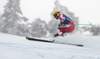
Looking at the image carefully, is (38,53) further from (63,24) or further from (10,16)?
(10,16)

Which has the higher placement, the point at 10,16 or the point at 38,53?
the point at 10,16

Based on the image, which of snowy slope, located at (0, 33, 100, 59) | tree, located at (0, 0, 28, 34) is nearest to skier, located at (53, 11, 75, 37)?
snowy slope, located at (0, 33, 100, 59)

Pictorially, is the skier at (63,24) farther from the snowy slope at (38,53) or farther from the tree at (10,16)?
the tree at (10,16)

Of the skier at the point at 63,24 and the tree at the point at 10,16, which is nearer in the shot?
the skier at the point at 63,24

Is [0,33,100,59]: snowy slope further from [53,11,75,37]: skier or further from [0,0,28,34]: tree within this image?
[0,0,28,34]: tree

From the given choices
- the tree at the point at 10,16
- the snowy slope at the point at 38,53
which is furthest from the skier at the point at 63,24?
the tree at the point at 10,16

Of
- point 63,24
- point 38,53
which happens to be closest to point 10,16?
point 63,24

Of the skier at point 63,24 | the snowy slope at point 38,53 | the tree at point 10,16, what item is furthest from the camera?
the tree at point 10,16

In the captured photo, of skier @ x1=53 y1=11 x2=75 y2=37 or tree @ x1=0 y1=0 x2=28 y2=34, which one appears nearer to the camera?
skier @ x1=53 y1=11 x2=75 y2=37

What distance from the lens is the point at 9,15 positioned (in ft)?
87.3

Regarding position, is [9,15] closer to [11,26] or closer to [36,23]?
[11,26]

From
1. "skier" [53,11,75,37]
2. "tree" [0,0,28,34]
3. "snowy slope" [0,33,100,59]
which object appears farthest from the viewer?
"tree" [0,0,28,34]

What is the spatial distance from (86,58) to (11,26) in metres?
23.7

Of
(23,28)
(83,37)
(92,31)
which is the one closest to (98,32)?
(92,31)
